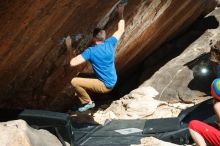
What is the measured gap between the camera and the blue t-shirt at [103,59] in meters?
8.49

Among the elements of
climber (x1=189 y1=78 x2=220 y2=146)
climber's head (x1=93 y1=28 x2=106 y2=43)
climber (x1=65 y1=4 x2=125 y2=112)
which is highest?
climber's head (x1=93 y1=28 x2=106 y2=43)

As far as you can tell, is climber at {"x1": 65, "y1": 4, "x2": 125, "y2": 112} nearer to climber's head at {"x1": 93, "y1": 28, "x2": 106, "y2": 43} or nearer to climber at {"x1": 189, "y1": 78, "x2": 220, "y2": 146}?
climber's head at {"x1": 93, "y1": 28, "x2": 106, "y2": 43}

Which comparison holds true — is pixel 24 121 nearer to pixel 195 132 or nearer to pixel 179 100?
pixel 195 132

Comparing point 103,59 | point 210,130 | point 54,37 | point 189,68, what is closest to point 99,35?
point 103,59

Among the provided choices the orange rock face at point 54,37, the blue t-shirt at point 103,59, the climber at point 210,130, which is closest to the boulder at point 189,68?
the orange rock face at point 54,37

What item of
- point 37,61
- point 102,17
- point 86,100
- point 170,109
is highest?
point 102,17

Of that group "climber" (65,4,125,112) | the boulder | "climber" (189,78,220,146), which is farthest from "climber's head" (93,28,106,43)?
the boulder

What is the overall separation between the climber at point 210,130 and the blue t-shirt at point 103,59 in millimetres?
2082

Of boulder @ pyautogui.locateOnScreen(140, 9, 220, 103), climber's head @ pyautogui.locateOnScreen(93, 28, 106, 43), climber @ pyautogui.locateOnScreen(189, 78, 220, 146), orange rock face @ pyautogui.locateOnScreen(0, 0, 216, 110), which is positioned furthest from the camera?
boulder @ pyautogui.locateOnScreen(140, 9, 220, 103)

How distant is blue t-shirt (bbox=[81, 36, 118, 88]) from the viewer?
8492mm

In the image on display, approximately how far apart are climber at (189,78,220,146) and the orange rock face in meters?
2.74

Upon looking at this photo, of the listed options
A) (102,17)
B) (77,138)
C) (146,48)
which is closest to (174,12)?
(146,48)

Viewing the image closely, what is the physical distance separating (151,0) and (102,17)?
5.11 ft

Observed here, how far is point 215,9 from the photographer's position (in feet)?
53.3
